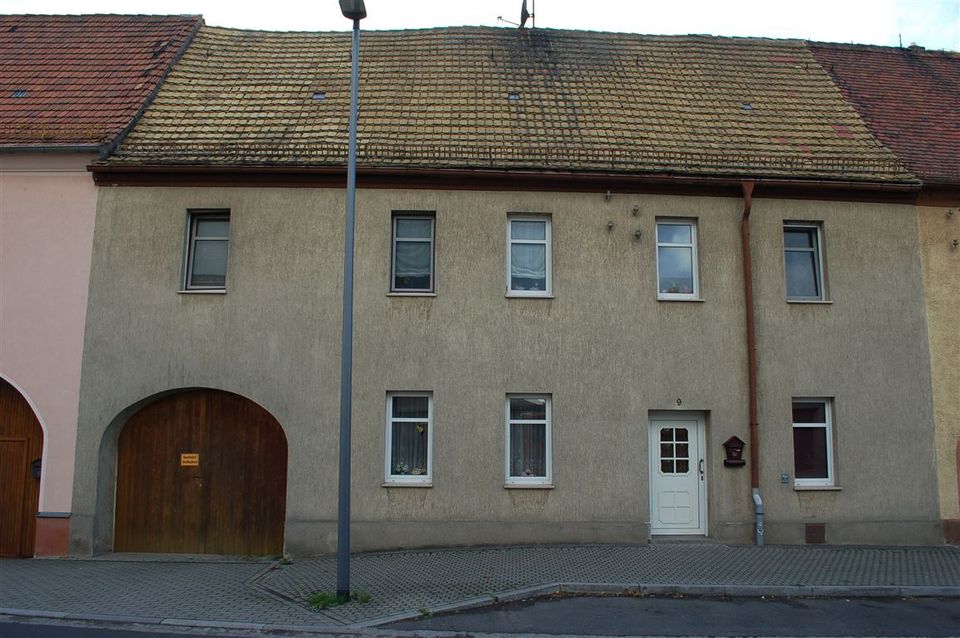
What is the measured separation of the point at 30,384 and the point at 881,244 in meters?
13.5

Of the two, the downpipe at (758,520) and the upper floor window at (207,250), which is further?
the upper floor window at (207,250)

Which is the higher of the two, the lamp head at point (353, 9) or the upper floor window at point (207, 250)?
the lamp head at point (353, 9)

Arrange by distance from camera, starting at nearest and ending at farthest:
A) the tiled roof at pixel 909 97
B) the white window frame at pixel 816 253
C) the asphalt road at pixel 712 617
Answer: the asphalt road at pixel 712 617 < the white window frame at pixel 816 253 < the tiled roof at pixel 909 97

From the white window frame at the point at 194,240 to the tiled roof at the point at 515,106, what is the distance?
0.84m

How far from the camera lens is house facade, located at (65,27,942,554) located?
416 inches

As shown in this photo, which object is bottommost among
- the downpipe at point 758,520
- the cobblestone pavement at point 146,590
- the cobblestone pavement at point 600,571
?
the cobblestone pavement at point 146,590

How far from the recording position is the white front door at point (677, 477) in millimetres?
10883

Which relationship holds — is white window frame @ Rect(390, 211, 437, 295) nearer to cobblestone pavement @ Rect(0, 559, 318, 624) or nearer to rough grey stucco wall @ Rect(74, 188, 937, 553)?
rough grey stucco wall @ Rect(74, 188, 937, 553)

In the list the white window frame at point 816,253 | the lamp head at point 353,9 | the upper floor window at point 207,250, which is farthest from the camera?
the white window frame at point 816,253

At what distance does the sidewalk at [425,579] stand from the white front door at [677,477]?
0.60m

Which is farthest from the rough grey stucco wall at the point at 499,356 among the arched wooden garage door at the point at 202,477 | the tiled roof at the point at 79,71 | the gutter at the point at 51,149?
the tiled roof at the point at 79,71

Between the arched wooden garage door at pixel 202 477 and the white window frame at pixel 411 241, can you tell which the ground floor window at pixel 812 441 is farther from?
the arched wooden garage door at pixel 202 477

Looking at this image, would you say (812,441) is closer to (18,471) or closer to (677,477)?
(677,477)

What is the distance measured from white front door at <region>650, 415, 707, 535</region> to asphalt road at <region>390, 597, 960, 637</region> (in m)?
2.84
